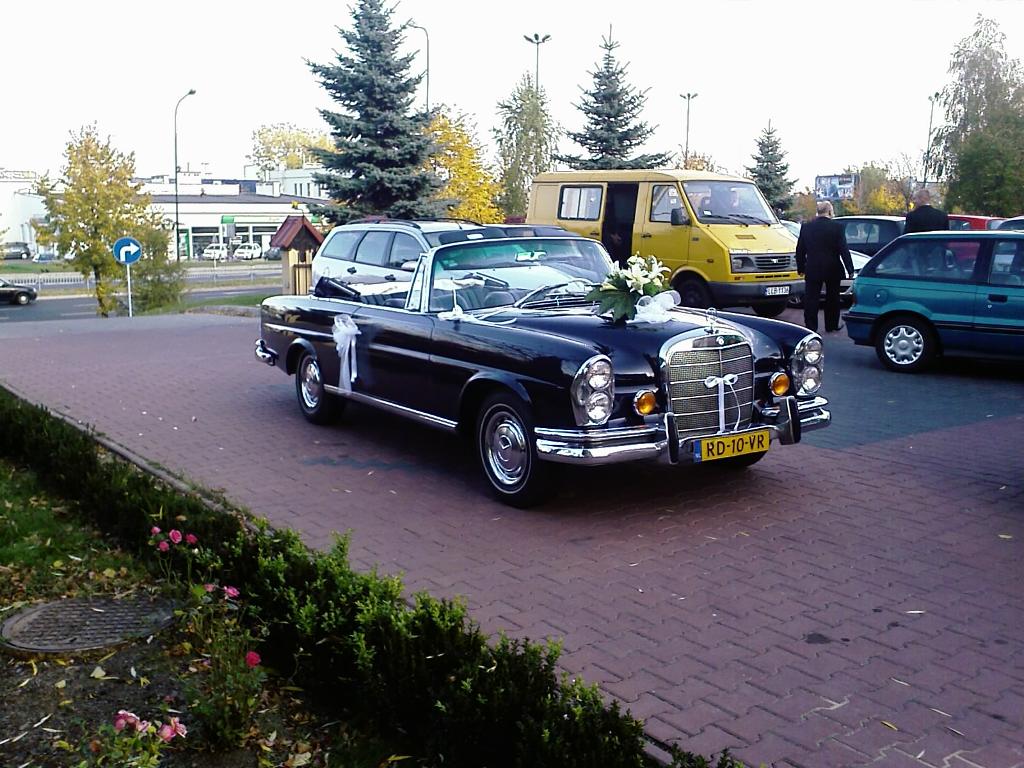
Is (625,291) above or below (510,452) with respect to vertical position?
above

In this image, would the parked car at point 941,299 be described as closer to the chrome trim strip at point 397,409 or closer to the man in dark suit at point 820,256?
the man in dark suit at point 820,256

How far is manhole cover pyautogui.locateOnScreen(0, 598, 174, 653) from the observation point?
4.71 meters

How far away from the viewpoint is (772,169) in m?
48.2

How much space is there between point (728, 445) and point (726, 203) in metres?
10.4

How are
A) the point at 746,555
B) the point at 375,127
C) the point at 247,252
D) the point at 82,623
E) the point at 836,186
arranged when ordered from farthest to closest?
the point at 247,252 → the point at 836,186 → the point at 375,127 → the point at 746,555 → the point at 82,623

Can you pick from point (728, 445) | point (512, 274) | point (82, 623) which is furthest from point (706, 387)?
point (82, 623)

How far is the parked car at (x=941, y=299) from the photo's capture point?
11211mm

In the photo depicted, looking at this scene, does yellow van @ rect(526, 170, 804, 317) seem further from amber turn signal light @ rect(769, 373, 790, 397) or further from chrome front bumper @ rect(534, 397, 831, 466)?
chrome front bumper @ rect(534, 397, 831, 466)

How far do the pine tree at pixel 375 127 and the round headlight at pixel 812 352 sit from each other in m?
22.1

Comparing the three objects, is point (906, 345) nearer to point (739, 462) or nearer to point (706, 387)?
point (739, 462)

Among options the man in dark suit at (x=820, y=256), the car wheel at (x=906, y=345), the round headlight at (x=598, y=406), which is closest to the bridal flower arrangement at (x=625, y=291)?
the round headlight at (x=598, y=406)

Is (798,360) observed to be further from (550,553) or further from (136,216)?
(136,216)

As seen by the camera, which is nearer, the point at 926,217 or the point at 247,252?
the point at 926,217

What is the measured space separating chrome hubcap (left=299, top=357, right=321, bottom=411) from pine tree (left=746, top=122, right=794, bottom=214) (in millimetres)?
40964
